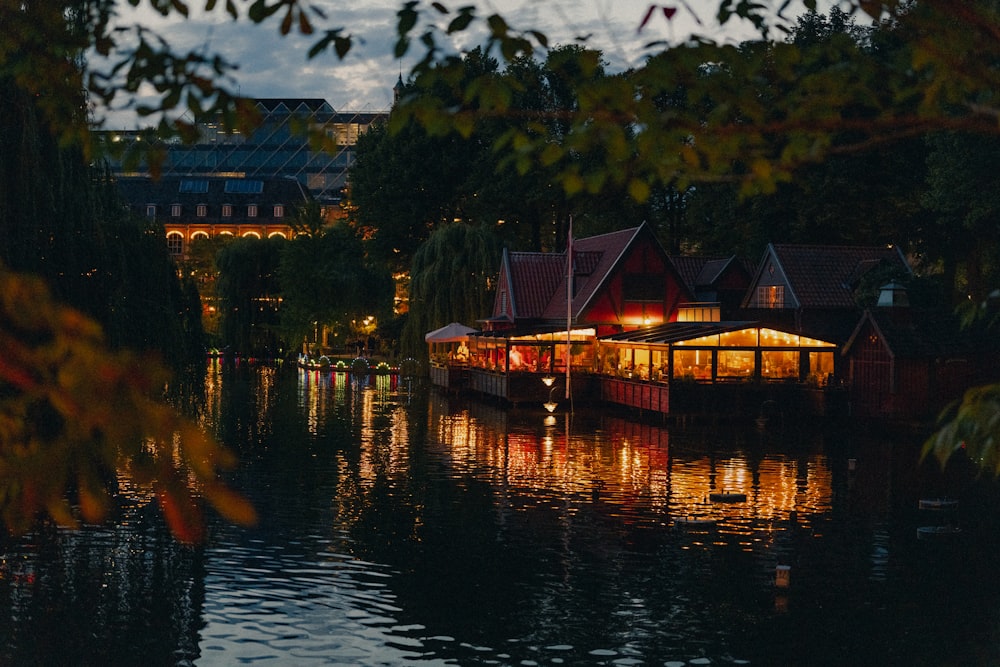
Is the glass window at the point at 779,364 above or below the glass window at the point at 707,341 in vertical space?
below

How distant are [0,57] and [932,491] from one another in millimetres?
25404

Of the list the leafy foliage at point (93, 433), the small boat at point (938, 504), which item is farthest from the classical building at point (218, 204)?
the leafy foliage at point (93, 433)

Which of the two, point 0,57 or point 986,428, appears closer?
point 986,428

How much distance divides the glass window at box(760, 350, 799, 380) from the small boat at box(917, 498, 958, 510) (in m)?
22.0

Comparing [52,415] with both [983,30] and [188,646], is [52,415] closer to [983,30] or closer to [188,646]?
[188,646]

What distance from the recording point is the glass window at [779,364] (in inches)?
1852

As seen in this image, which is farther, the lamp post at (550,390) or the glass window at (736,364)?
the lamp post at (550,390)

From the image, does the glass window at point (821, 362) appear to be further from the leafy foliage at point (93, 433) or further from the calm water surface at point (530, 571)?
the leafy foliage at point (93, 433)

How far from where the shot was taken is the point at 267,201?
151m

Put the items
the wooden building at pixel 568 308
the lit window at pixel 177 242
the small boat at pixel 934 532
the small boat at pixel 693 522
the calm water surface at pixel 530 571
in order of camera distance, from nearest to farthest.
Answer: the calm water surface at pixel 530 571 < the small boat at pixel 934 532 < the small boat at pixel 693 522 < the wooden building at pixel 568 308 < the lit window at pixel 177 242

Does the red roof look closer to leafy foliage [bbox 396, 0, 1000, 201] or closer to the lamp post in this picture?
the lamp post

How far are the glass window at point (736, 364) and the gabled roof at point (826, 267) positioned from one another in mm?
13665

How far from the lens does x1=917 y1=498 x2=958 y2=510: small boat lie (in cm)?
2453

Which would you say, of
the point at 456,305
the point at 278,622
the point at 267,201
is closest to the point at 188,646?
the point at 278,622
